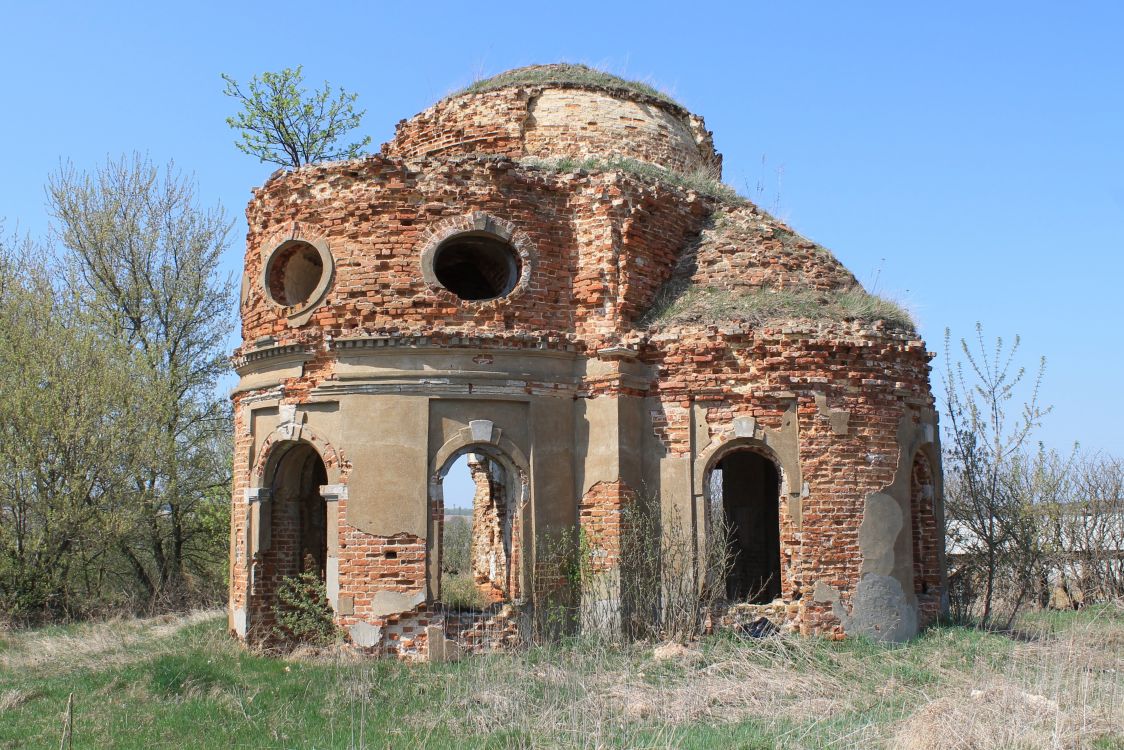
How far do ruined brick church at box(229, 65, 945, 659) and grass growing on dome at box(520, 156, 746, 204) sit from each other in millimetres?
194

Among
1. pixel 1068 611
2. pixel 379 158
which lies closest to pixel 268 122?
pixel 379 158

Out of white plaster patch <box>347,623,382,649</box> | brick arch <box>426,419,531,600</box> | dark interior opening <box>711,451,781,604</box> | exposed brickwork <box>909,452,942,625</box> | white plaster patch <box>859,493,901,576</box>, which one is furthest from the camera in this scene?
dark interior opening <box>711,451,781,604</box>

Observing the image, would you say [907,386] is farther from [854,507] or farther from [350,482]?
[350,482]

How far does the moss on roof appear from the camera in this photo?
49.7ft

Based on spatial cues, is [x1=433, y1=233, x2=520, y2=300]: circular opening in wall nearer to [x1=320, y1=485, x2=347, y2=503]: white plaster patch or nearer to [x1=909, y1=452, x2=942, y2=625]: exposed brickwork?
[x1=320, y1=485, x2=347, y2=503]: white plaster patch

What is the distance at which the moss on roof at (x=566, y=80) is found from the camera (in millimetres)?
15156

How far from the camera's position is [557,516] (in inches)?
461

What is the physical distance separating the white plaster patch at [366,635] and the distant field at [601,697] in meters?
0.19

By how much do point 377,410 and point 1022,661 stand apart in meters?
7.30

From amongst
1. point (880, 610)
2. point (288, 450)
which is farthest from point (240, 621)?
point (880, 610)

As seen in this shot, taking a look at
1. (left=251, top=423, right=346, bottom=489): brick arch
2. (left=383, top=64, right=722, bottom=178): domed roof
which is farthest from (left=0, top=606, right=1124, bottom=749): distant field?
(left=383, top=64, right=722, bottom=178): domed roof

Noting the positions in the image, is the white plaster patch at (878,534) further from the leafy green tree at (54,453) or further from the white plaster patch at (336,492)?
the leafy green tree at (54,453)

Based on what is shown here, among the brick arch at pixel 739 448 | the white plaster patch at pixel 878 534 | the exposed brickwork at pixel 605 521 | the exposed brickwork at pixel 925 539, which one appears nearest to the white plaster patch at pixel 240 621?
the exposed brickwork at pixel 605 521

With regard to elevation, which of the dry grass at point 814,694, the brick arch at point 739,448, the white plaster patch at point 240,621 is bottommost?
the dry grass at point 814,694
